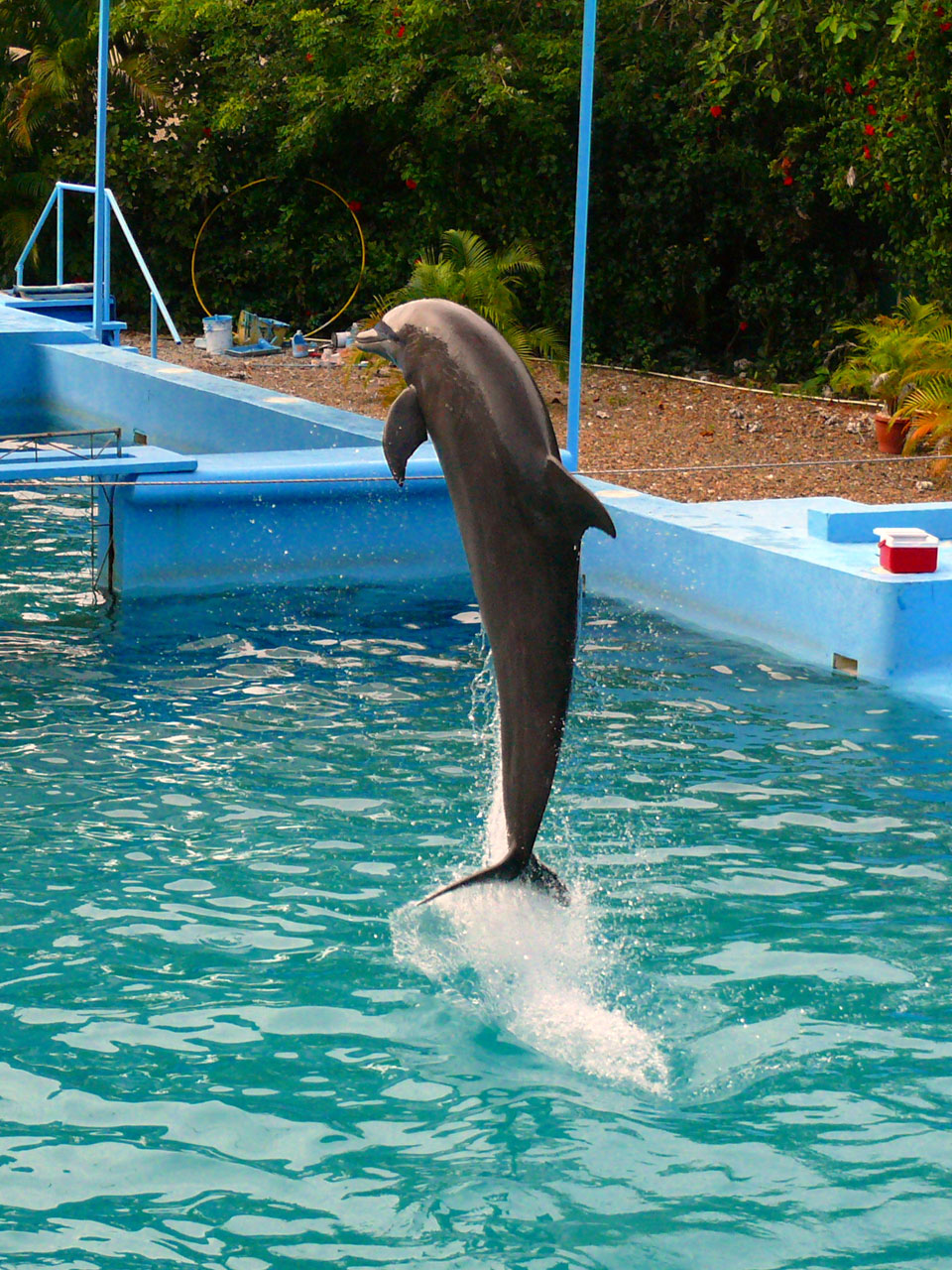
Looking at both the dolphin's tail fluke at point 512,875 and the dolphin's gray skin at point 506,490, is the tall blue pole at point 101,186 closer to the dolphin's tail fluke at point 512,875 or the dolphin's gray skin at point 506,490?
the dolphin's gray skin at point 506,490

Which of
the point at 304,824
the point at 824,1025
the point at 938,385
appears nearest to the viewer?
the point at 824,1025

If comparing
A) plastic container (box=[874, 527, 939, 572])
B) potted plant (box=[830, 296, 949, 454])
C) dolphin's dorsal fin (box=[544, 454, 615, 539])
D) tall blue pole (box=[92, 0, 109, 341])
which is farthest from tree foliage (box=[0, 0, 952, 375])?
dolphin's dorsal fin (box=[544, 454, 615, 539])

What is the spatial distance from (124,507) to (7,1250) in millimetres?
6606

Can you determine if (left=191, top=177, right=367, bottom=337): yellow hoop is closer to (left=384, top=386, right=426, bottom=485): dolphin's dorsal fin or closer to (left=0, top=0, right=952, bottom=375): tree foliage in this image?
(left=0, top=0, right=952, bottom=375): tree foliage

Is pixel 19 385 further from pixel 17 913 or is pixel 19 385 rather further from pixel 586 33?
pixel 17 913

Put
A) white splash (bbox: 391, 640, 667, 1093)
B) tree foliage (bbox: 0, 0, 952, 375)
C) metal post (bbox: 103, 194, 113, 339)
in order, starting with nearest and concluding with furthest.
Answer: white splash (bbox: 391, 640, 667, 1093)
metal post (bbox: 103, 194, 113, 339)
tree foliage (bbox: 0, 0, 952, 375)

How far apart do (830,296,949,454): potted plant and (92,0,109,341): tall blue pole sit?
6564 mm

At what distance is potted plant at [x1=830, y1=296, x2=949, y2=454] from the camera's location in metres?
12.8

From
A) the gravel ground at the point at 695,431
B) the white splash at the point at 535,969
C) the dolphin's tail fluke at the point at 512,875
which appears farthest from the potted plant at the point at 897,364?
the dolphin's tail fluke at the point at 512,875

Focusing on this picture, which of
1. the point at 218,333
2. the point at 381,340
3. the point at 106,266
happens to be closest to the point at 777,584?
the point at 381,340

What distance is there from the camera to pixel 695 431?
552 inches

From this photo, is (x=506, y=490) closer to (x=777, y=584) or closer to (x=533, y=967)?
(x=533, y=967)

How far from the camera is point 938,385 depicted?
40.8 feet

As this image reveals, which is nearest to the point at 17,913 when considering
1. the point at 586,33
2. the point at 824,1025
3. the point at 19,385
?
the point at 824,1025
